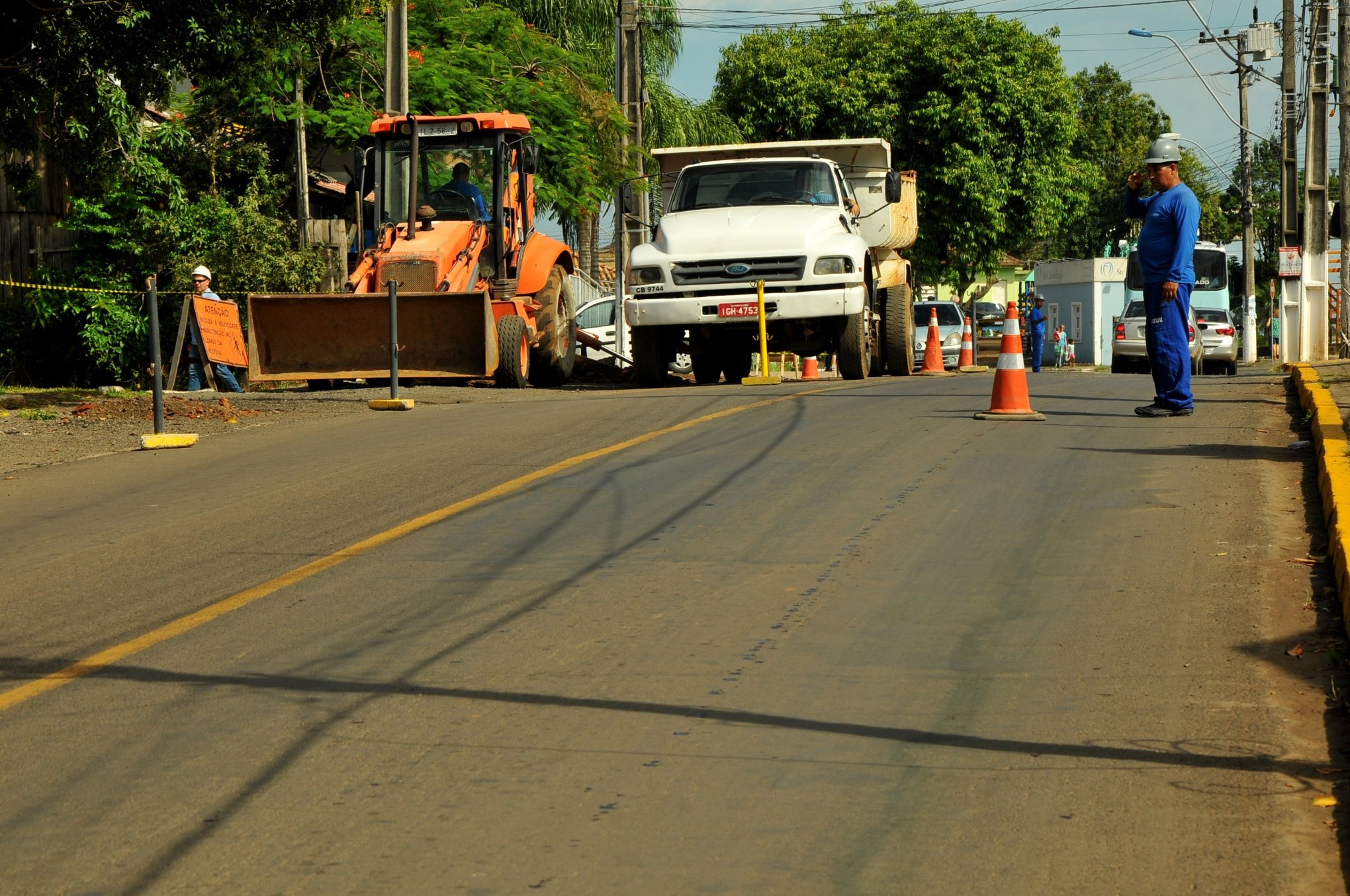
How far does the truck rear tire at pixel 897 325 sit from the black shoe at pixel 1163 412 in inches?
330

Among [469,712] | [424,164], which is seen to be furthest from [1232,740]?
[424,164]

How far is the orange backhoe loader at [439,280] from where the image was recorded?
651 inches

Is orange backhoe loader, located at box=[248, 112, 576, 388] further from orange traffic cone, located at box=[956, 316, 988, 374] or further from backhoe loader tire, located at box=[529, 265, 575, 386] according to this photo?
orange traffic cone, located at box=[956, 316, 988, 374]

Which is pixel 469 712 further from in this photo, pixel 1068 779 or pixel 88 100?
pixel 88 100

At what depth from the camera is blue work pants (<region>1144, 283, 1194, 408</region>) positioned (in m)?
11.8

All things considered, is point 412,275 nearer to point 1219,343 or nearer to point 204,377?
point 204,377

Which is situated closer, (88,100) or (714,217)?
(88,100)

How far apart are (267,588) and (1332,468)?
17.0ft

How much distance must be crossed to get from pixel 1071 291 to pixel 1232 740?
51.6m

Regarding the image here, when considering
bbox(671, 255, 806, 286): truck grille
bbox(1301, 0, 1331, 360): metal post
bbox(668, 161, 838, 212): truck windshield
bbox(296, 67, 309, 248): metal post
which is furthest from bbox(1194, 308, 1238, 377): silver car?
bbox(296, 67, 309, 248): metal post

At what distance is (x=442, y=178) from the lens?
61.3 feet

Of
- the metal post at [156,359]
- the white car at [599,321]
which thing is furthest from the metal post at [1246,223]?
the metal post at [156,359]

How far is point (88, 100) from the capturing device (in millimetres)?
15281

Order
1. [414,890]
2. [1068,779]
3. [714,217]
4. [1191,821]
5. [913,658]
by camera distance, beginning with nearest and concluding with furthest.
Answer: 1. [414,890]
2. [1191,821]
3. [1068,779]
4. [913,658]
5. [714,217]
